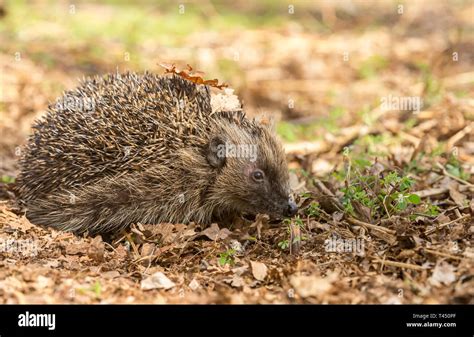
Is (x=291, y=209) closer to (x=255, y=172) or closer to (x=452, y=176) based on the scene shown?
(x=255, y=172)

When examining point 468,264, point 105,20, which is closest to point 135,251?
point 468,264

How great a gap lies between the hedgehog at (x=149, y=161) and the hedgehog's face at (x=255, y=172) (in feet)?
0.04

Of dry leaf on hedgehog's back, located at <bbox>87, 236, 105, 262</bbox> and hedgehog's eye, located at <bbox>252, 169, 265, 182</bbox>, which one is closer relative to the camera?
dry leaf on hedgehog's back, located at <bbox>87, 236, 105, 262</bbox>

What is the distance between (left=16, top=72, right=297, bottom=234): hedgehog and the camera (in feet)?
25.3

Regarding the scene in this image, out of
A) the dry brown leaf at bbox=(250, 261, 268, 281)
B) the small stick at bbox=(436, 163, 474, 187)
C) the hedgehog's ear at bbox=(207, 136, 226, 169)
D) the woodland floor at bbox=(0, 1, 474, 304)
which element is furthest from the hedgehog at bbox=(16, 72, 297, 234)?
the small stick at bbox=(436, 163, 474, 187)

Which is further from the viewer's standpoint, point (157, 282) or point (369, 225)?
point (369, 225)

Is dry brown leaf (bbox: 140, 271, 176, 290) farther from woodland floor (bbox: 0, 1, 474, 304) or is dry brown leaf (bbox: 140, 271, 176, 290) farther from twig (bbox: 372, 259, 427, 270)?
twig (bbox: 372, 259, 427, 270)

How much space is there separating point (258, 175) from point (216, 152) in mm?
604

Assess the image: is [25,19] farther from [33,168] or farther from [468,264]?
[468,264]

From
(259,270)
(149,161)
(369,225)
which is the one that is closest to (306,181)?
(369,225)

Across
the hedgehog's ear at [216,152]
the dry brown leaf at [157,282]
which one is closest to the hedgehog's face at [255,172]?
the hedgehog's ear at [216,152]

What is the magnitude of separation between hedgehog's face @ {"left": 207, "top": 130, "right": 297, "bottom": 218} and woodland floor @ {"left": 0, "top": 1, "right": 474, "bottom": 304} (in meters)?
0.32

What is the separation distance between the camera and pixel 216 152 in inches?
312
